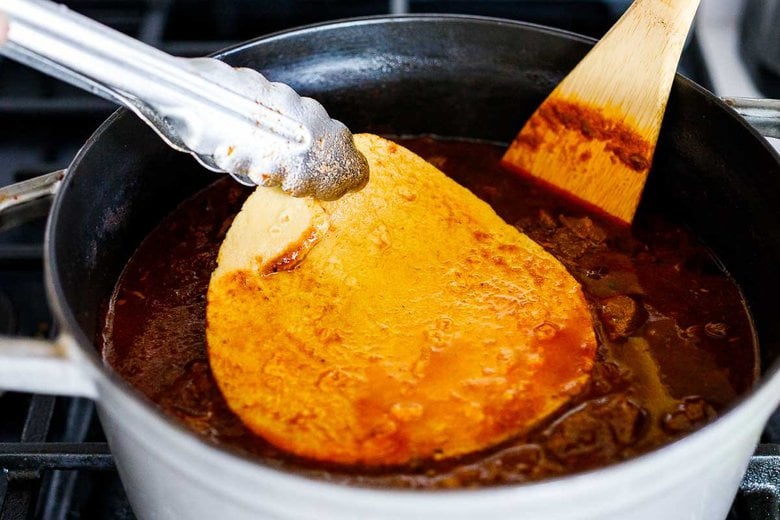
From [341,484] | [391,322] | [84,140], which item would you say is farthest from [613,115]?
[84,140]

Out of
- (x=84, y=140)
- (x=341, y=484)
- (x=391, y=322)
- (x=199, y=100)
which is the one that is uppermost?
(x=199, y=100)

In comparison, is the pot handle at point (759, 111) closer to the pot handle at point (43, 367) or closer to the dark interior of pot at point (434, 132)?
the dark interior of pot at point (434, 132)

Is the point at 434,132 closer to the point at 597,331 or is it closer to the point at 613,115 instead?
the point at 613,115

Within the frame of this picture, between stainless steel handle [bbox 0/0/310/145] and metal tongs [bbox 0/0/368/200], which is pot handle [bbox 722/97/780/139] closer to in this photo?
metal tongs [bbox 0/0/368/200]

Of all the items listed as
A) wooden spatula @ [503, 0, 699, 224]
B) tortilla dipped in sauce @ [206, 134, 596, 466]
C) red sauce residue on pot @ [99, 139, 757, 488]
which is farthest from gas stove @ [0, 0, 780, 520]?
wooden spatula @ [503, 0, 699, 224]

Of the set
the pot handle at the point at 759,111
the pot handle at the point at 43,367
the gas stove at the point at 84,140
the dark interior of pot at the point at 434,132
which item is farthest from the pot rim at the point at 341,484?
the pot handle at the point at 759,111

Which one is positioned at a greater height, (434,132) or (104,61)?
(104,61)
